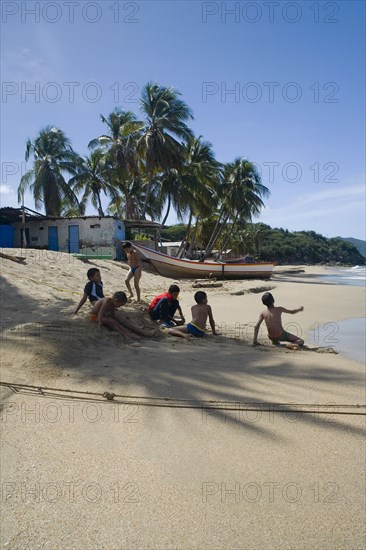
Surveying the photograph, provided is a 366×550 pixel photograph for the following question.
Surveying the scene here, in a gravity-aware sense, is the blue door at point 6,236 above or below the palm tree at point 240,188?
below

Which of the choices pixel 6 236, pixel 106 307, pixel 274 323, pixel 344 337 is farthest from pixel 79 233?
pixel 274 323

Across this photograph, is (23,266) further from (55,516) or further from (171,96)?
(171,96)

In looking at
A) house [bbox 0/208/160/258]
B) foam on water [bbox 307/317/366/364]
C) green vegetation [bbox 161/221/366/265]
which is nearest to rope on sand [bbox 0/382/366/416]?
foam on water [bbox 307/317/366/364]

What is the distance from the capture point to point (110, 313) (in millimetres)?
6246

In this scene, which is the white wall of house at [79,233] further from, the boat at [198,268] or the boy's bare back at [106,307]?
the boy's bare back at [106,307]

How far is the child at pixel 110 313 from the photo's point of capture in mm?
6047

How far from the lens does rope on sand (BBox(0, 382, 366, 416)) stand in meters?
3.39

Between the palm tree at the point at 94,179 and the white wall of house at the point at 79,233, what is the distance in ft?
26.2

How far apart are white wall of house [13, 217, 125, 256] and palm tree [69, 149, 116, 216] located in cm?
798

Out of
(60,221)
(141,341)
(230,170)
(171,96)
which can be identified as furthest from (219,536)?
(230,170)

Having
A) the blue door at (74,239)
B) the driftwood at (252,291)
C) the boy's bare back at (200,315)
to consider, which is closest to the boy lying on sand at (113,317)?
the boy's bare back at (200,315)

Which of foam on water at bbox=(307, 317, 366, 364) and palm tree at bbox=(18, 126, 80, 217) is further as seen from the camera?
palm tree at bbox=(18, 126, 80, 217)

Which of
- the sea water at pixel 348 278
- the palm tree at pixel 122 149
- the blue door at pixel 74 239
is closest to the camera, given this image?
the blue door at pixel 74 239

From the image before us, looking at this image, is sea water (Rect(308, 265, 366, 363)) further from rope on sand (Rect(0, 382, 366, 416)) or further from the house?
the house
